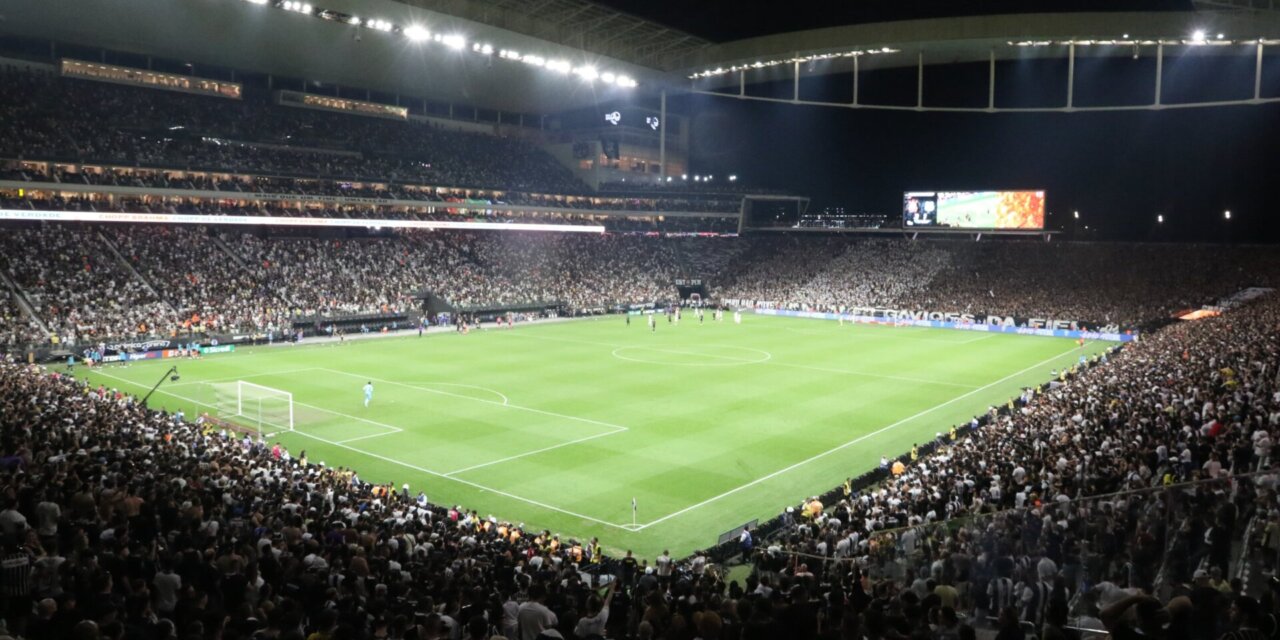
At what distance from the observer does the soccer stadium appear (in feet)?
28.9

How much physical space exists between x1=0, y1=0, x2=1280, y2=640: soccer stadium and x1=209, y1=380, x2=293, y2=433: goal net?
24 cm

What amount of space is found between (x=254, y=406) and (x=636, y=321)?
117 feet

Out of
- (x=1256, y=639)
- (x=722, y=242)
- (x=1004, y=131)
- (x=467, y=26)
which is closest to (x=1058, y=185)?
(x=1004, y=131)

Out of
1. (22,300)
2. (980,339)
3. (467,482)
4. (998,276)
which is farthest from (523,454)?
(998,276)

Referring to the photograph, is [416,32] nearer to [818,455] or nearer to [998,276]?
[818,455]

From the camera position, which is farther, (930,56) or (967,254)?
(967,254)

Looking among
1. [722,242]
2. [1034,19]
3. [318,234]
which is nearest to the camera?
A: [1034,19]

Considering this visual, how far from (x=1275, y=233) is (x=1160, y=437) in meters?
53.9

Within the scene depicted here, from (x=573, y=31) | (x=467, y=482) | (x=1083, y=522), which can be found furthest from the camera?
(x=573, y=31)

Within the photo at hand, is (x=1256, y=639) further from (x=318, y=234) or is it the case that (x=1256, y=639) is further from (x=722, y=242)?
(x=722, y=242)

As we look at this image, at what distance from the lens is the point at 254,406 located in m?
29.7

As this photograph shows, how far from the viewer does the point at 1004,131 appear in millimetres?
68938

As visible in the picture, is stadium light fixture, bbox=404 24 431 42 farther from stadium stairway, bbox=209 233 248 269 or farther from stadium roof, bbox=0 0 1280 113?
stadium stairway, bbox=209 233 248 269

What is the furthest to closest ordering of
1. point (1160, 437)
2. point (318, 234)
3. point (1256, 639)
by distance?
1. point (318, 234)
2. point (1160, 437)
3. point (1256, 639)
